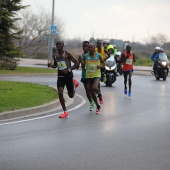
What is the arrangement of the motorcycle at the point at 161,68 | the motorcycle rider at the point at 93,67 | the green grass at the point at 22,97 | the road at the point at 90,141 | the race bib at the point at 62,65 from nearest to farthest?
the road at the point at 90,141, the race bib at the point at 62,65, the green grass at the point at 22,97, the motorcycle rider at the point at 93,67, the motorcycle at the point at 161,68

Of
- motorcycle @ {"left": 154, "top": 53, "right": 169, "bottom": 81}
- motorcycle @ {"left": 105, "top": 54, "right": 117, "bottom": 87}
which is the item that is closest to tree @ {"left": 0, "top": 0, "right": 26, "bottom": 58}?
motorcycle @ {"left": 154, "top": 53, "right": 169, "bottom": 81}

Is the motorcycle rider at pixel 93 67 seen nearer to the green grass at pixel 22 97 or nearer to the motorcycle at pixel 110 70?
the green grass at pixel 22 97

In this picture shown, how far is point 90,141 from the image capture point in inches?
376

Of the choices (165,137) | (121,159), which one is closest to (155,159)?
(121,159)

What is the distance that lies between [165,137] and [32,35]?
149ft

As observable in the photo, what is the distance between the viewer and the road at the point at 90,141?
770 centimetres

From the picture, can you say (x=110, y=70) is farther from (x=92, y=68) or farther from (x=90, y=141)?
(x=90, y=141)

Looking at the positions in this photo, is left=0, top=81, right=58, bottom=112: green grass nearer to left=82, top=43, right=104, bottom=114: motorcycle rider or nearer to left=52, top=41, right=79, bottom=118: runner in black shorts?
left=52, top=41, right=79, bottom=118: runner in black shorts

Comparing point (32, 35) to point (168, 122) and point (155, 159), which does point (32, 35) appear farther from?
point (155, 159)

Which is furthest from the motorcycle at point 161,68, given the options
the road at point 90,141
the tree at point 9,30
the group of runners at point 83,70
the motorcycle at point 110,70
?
the road at point 90,141

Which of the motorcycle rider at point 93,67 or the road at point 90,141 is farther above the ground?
the motorcycle rider at point 93,67

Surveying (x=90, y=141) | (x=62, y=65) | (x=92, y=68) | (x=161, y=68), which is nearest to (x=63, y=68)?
(x=62, y=65)

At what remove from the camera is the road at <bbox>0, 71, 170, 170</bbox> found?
7703 mm

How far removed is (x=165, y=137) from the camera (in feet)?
33.2
